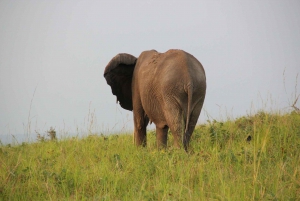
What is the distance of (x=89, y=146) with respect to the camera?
777 cm

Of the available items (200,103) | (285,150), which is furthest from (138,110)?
(285,150)

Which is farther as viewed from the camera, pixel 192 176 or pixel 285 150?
pixel 285 150

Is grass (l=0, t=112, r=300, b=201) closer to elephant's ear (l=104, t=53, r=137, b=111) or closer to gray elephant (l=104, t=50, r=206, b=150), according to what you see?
gray elephant (l=104, t=50, r=206, b=150)

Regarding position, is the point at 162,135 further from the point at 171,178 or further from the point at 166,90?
the point at 171,178

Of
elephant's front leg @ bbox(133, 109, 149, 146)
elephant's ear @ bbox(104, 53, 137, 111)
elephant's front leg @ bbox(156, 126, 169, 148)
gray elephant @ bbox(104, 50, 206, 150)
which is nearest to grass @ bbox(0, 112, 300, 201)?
gray elephant @ bbox(104, 50, 206, 150)

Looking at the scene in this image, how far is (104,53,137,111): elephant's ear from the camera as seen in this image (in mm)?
8031

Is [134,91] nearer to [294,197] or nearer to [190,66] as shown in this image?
[190,66]

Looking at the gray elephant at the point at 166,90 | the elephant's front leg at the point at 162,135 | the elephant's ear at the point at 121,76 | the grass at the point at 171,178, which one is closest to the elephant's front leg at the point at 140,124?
the gray elephant at the point at 166,90

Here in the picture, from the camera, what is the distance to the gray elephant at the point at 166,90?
240 inches

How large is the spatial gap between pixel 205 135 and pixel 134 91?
183 cm

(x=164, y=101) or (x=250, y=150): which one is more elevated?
(x=164, y=101)

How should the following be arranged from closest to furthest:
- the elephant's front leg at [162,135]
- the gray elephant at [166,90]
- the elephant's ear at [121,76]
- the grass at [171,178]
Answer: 1. the grass at [171,178]
2. the gray elephant at [166,90]
3. the elephant's front leg at [162,135]
4. the elephant's ear at [121,76]

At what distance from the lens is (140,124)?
787 cm

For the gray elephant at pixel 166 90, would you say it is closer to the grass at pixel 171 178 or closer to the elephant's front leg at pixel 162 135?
Result: the elephant's front leg at pixel 162 135
